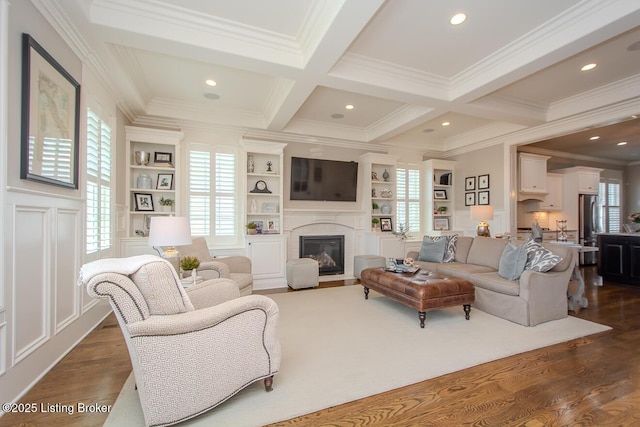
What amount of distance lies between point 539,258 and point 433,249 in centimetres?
170

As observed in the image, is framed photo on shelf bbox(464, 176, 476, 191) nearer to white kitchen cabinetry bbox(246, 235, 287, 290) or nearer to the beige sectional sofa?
the beige sectional sofa

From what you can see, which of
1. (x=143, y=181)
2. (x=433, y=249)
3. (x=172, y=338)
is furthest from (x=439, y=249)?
(x=143, y=181)

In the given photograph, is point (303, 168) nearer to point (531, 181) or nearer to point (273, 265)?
point (273, 265)

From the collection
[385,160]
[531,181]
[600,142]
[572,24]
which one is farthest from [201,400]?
[600,142]

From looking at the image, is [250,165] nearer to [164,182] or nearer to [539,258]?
[164,182]

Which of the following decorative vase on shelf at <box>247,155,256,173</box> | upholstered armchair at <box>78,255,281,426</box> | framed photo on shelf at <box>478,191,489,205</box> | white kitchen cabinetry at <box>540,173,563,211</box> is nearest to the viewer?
upholstered armchair at <box>78,255,281,426</box>

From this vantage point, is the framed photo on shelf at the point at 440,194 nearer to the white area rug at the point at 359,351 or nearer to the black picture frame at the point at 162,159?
the white area rug at the point at 359,351

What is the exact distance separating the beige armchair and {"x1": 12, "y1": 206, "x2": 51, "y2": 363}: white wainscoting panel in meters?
1.38

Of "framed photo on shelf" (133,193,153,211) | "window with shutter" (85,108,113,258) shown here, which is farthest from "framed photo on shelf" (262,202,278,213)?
"window with shutter" (85,108,113,258)

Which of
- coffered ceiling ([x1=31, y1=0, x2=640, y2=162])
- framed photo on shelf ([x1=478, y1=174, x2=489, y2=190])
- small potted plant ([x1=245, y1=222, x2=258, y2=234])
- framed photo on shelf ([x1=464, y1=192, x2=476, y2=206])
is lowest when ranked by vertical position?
small potted plant ([x1=245, y1=222, x2=258, y2=234])

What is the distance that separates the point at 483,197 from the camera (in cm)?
611

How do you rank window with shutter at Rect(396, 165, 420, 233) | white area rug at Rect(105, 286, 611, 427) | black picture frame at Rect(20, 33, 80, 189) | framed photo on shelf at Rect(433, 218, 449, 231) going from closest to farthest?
white area rug at Rect(105, 286, 611, 427), black picture frame at Rect(20, 33, 80, 189), window with shutter at Rect(396, 165, 420, 233), framed photo on shelf at Rect(433, 218, 449, 231)

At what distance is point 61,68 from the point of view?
2.43m

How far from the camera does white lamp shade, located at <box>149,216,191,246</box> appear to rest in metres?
2.78
